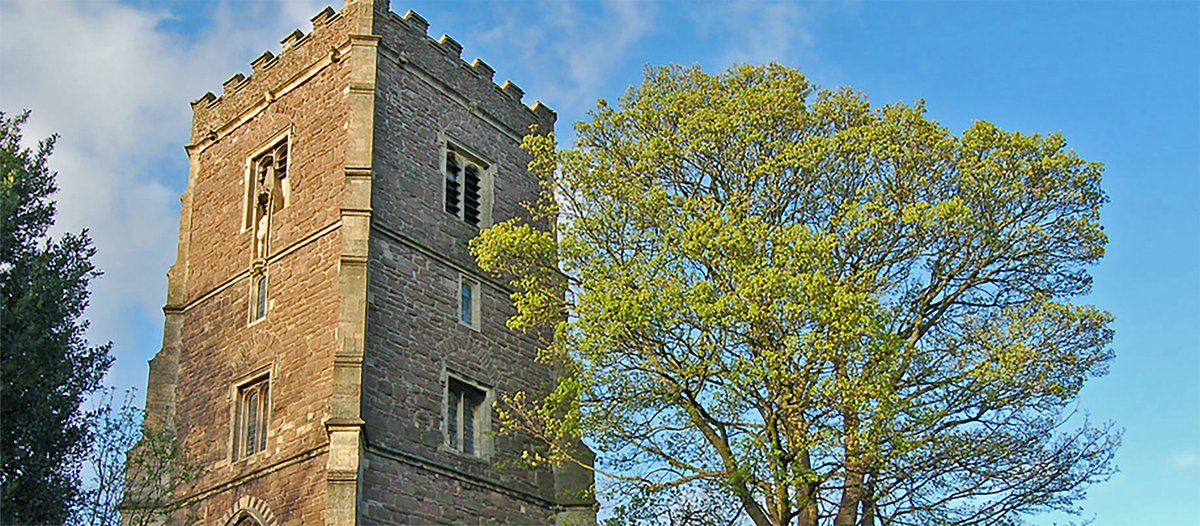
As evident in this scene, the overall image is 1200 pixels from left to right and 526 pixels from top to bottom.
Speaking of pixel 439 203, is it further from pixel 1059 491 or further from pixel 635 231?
pixel 1059 491

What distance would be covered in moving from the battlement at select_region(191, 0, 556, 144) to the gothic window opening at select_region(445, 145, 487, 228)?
1.14 meters

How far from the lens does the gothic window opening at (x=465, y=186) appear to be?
21469 millimetres

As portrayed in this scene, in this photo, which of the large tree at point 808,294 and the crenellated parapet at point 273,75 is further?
the crenellated parapet at point 273,75

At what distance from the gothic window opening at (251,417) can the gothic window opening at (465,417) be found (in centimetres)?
274

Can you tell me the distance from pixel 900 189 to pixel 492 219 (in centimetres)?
776

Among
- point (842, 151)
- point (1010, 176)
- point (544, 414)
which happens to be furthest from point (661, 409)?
point (1010, 176)

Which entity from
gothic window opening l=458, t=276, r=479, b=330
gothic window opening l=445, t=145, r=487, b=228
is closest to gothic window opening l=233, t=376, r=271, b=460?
gothic window opening l=458, t=276, r=479, b=330

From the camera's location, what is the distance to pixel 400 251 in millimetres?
19609

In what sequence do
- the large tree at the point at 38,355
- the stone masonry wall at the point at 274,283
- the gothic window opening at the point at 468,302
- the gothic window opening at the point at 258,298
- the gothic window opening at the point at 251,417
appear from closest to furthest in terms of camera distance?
the large tree at the point at 38,355 → the stone masonry wall at the point at 274,283 → the gothic window opening at the point at 251,417 → the gothic window opening at the point at 258,298 → the gothic window opening at the point at 468,302

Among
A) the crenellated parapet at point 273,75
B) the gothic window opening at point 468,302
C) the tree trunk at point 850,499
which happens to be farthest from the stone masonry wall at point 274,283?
the tree trunk at point 850,499

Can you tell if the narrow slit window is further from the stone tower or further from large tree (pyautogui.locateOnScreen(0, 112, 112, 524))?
large tree (pyautogui.locateOnScreen(0, 112, 112, 524))

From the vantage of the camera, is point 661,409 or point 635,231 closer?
point 661,409

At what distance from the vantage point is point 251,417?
19.4 meters

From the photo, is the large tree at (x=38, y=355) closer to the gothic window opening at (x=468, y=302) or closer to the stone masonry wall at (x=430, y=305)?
the stone masonry wall at (x=430, y=305)
